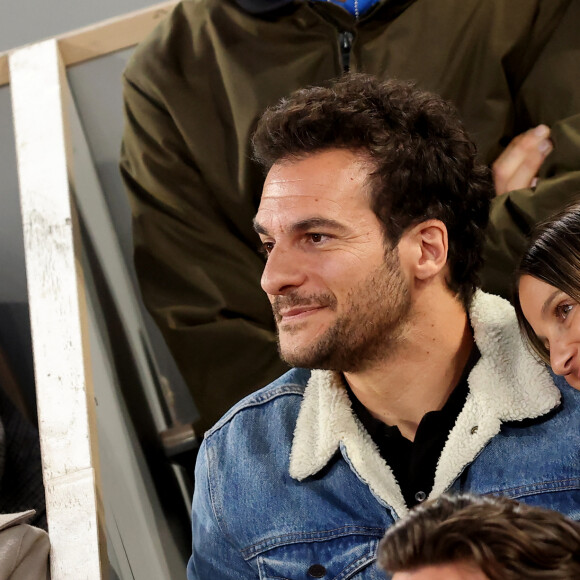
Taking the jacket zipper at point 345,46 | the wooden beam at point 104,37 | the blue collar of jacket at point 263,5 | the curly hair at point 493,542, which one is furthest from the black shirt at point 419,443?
the wooden beam at point 104,37

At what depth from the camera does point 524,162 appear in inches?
68.2

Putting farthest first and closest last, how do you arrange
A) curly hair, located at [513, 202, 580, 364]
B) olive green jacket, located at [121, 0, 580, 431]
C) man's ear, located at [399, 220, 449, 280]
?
olive green jacket, located at [121, 0, 580, 431]
man's ear, located at [399, 220, 449, 280]
curly hair, located at [513, 202, 580, 364]

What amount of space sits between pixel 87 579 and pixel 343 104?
751 mm

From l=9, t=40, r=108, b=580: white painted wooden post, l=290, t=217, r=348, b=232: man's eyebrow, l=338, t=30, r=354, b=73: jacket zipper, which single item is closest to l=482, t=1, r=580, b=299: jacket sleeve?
l=338, t=30, r=354, b=73: jacket zipper

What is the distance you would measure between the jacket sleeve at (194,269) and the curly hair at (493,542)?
0.86 metres

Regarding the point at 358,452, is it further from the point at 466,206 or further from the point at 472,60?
the point at 472,60

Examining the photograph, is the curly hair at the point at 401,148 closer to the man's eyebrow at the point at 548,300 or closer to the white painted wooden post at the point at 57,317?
the man's eyebrow at the point at 548,300

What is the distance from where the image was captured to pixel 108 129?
2.11m

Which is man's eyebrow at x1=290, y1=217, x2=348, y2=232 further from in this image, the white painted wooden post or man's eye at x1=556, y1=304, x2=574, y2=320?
the white painted wooden post

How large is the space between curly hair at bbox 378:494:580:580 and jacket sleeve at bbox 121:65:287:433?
0.86 metres

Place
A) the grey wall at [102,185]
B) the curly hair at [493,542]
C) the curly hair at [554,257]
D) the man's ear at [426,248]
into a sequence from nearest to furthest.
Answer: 1. the curly hair at [493,542]
2. the curly hair at [554,257]
3. the man's ear at [426,248]
4. the grey wall at [102,185]

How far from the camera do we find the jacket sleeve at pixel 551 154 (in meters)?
1.63

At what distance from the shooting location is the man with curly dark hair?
131 cm

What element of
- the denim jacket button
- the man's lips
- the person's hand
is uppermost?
the person's hand
